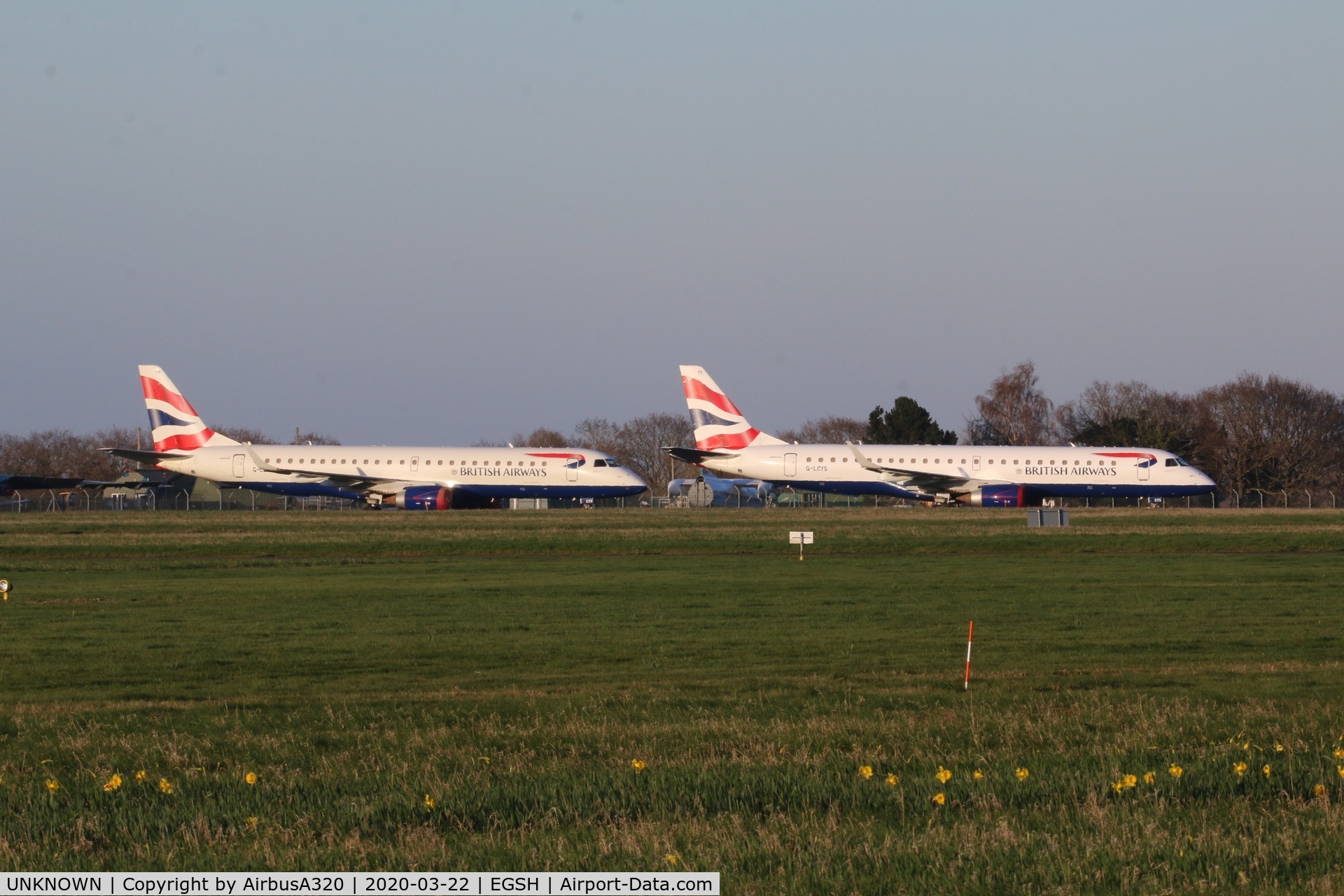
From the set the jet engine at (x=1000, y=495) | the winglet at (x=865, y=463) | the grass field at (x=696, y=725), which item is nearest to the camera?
the grass field at (x=696, y=725)

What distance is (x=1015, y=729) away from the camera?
1316 centimetres

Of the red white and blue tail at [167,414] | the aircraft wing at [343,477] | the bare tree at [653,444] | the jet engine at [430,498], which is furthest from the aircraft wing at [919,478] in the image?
the bare tree at [653,444]

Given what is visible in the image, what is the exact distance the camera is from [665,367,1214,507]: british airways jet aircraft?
77.3 m

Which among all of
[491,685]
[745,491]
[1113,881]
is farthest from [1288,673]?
[745,491]

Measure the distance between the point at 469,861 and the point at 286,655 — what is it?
12.2m

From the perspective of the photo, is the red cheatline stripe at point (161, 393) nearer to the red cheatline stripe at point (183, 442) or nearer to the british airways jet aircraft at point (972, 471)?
the red cheatline stripe at point (183, 442)

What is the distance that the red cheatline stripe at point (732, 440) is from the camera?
8444 cm

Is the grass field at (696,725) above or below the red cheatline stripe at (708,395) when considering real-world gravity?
below

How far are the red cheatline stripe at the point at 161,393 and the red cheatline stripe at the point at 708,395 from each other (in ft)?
99.0

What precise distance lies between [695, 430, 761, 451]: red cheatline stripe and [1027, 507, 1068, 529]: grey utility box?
96.3 ft

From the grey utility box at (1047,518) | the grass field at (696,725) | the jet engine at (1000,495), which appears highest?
the jet engine at (1000,495)

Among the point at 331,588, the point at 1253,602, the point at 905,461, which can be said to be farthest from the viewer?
the point at 905,461

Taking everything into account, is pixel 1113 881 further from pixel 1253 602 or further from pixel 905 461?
pixel 905 461

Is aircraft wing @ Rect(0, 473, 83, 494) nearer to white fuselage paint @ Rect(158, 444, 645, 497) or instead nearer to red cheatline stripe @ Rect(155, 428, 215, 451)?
red cheatline stripe @ Rect(155, 428, 215, 451)
